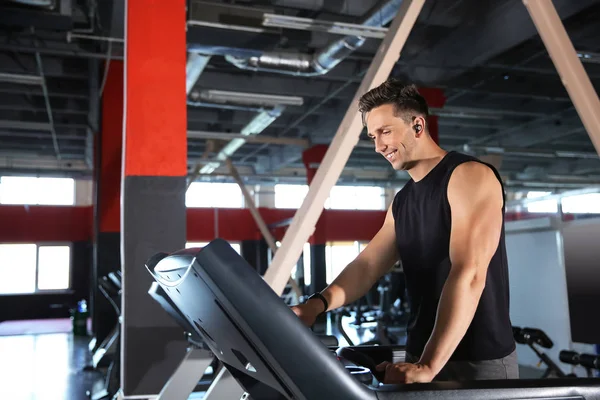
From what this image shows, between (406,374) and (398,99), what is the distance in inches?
24.9

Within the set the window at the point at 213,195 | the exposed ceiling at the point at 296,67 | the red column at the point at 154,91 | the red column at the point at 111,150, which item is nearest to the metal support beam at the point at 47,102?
the exposed ceiling at the point at 296,67

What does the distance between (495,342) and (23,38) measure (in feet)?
23.4

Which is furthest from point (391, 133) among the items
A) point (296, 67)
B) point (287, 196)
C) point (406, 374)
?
point (287, 196)

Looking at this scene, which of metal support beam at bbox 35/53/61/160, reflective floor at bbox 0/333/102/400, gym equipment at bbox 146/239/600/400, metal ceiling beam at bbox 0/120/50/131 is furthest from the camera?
metal ceiling beam at bbox 0/120/50/131

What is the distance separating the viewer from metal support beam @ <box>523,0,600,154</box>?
3365 millimetres

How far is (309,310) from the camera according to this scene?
1440mm

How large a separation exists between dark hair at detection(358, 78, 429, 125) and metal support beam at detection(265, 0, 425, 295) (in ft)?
7.26

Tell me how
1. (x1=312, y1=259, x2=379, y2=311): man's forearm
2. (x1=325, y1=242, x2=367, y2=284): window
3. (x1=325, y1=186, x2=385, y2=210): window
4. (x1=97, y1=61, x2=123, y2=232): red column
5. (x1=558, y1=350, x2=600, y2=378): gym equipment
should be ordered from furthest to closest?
→ (x1=325, y1=186, x2=385, y2=210): window, (x1=325, y1=242, x2=367, y2=284): window, (x1=97, y1=61, x2=123, y2=232): red column, (x1=558, y1=350, x2=600, y2=378): gym equipment, (x1=312, y1=259, x2=379, y2=311): man's forearm

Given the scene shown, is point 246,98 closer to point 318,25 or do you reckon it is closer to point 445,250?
point 318,25

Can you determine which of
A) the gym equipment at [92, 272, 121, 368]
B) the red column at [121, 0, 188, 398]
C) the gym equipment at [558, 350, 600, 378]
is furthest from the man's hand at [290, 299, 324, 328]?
the gym equipment at [92, 272, 121, 368]

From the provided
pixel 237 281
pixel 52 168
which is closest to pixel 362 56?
pixel 237 281

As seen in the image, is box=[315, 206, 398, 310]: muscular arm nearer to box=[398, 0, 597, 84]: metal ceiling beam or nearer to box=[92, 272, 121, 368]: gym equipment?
box=[92, 272, 121, 368]: gym equipment

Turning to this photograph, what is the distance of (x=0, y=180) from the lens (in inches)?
578

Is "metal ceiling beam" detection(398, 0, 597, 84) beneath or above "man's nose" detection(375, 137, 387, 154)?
above
